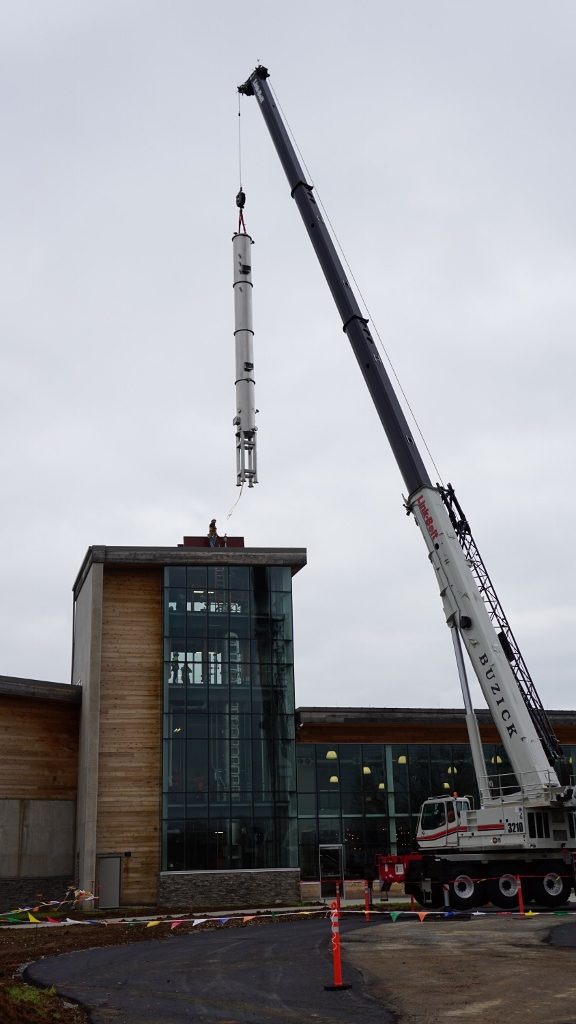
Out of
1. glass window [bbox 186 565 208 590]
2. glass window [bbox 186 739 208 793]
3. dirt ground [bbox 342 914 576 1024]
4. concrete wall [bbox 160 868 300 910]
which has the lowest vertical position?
dirt ground [bbox 342 914 576 1024]

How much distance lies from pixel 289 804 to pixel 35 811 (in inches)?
384

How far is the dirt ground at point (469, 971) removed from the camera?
1216 cm

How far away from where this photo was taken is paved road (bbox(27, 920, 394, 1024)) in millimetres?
12664

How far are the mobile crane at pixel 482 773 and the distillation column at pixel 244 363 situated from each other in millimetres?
6205

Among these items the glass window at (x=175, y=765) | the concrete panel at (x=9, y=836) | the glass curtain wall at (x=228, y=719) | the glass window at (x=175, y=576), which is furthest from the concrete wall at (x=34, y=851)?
the glass window at (x=175, y=576)

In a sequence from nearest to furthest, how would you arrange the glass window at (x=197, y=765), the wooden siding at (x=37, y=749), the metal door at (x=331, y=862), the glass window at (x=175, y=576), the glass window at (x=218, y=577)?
1. the glass window at (x=197, y=765)
2. the wooden siding at (x=37, y=749)
3. the glass window at (x=175, y=576)
4. the glass window at (x=218, y=577)
5. the metal door at (x=331, y=862)

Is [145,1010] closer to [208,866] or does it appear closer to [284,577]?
[208,866]

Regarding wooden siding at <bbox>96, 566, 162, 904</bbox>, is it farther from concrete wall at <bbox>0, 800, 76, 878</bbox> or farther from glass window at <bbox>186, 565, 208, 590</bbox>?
concrete wall at <bbox>0, 800, 76, 878</bbox>

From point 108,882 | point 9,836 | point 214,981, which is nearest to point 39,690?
point 9,836

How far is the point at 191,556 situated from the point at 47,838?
1202 cm

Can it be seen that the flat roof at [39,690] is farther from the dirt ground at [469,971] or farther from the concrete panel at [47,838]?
the dirt ground at [469,971]

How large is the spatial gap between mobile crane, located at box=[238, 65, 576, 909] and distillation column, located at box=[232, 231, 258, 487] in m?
6.21

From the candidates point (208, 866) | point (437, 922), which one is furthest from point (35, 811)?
point (437, 922)

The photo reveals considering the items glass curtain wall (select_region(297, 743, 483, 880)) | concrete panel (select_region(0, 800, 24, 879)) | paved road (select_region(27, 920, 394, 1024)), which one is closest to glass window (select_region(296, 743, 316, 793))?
glass curtain wall (select_region(297, 743, 483, 880))
